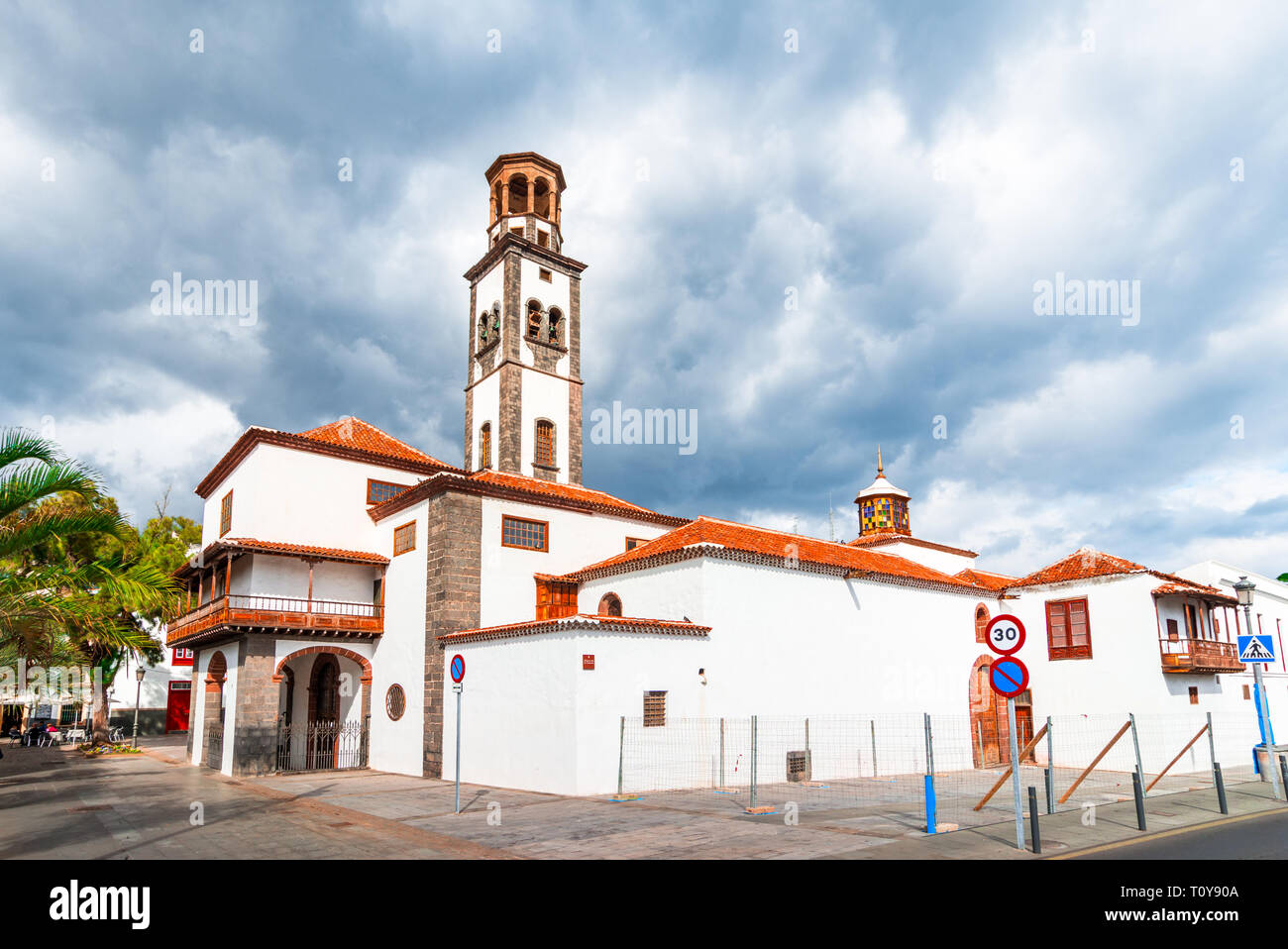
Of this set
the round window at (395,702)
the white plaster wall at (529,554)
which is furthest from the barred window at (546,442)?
the round window at (395,702)

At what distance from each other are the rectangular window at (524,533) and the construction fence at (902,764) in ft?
27.5

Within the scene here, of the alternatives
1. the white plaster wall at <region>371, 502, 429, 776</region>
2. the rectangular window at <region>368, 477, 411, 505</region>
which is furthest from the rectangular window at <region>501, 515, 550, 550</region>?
the rectangular window at <region>368, 477, 411, 505</region>

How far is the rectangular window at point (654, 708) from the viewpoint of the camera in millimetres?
18594

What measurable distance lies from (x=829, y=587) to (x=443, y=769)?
11792 millimetres

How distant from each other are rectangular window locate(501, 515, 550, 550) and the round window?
5255 millimetres

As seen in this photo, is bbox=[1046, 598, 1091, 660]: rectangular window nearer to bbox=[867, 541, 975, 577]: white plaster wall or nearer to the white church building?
the white church building

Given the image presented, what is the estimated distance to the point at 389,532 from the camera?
26172 millimetres

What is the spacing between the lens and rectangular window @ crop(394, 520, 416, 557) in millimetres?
24750

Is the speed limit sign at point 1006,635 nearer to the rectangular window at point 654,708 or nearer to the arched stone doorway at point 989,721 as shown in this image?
the rectangular window at point 654,708

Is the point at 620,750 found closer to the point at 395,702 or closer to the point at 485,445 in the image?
the point at 395,702

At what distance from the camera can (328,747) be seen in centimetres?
2534
